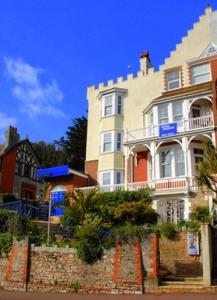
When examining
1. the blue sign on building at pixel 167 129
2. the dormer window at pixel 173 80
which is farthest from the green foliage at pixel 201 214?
the dormer window at pixel 173 80

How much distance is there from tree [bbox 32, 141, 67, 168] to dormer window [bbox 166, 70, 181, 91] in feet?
72.7

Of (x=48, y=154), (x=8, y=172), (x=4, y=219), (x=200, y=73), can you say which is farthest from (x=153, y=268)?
(x=48, y=154)

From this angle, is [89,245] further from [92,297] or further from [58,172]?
[58,172]

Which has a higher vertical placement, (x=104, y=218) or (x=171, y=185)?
(x=171, y=185)

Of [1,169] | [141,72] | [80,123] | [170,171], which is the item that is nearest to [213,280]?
[170,171]

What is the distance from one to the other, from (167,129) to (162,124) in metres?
0.59

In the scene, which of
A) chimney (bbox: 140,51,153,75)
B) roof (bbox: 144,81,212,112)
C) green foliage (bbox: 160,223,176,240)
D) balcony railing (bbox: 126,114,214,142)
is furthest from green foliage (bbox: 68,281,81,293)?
chimney (bbox: 140,51,153,75)

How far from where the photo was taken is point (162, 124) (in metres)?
27.2

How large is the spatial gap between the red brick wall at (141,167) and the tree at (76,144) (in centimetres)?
1691

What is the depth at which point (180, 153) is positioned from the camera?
26.9 meters

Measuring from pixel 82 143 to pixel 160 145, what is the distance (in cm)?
1949

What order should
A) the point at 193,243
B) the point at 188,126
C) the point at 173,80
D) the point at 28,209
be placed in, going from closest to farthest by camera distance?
the point at 193,243, the point at 28,209, the point at 188,126, the point at 173,80

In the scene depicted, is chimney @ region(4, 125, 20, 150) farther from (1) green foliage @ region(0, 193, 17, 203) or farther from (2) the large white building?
(1) green foliage @ region(0, 193, 17, 203)

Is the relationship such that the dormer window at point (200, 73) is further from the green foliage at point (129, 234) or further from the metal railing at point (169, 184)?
the green foliage at point (129, 234)
